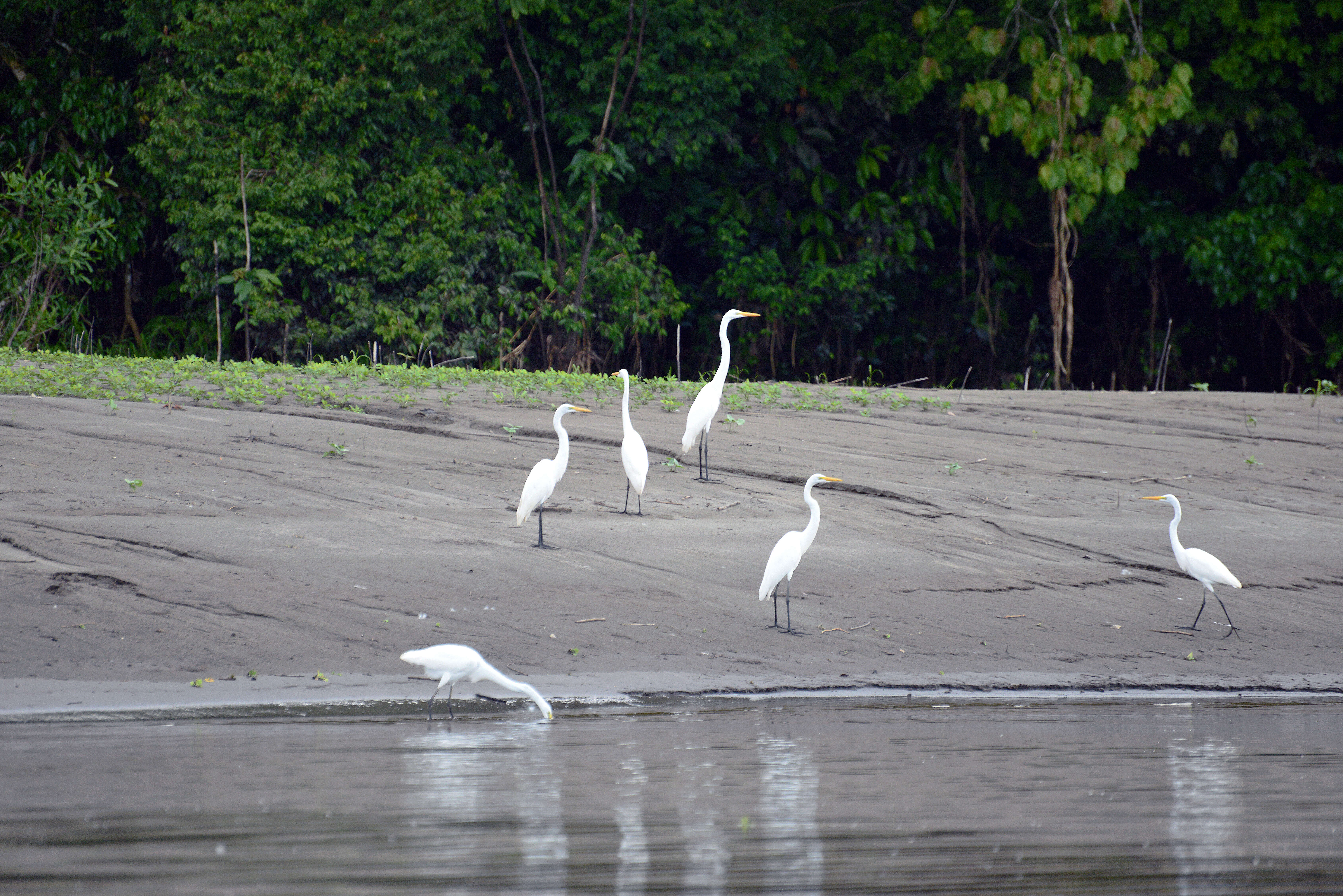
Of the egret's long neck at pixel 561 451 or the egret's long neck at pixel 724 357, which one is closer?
the egret's long neck at pixel 561 451

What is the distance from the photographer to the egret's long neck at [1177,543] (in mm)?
8562

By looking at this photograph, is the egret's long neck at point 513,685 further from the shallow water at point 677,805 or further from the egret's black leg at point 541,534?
the egret's black leg at point 541,534

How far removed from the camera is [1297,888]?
4.01m

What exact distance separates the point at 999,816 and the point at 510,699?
312 centimetres

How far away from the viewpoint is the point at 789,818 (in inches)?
190

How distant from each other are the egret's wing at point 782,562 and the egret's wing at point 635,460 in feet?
5.55

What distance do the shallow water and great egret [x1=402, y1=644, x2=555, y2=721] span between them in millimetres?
141

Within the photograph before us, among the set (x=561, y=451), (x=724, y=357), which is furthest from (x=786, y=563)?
(x=724, y=357)

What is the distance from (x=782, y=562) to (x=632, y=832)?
3.61 metres

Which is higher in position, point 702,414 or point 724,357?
point 724,357

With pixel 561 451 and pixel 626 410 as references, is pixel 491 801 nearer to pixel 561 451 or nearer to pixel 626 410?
pixel 561 451

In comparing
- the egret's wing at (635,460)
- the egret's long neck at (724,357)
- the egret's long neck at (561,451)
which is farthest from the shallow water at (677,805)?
the egret's long neck at (724,357)

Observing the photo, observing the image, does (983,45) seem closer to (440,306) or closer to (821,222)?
(821,222)

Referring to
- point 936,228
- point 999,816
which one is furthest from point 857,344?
point 999,816
